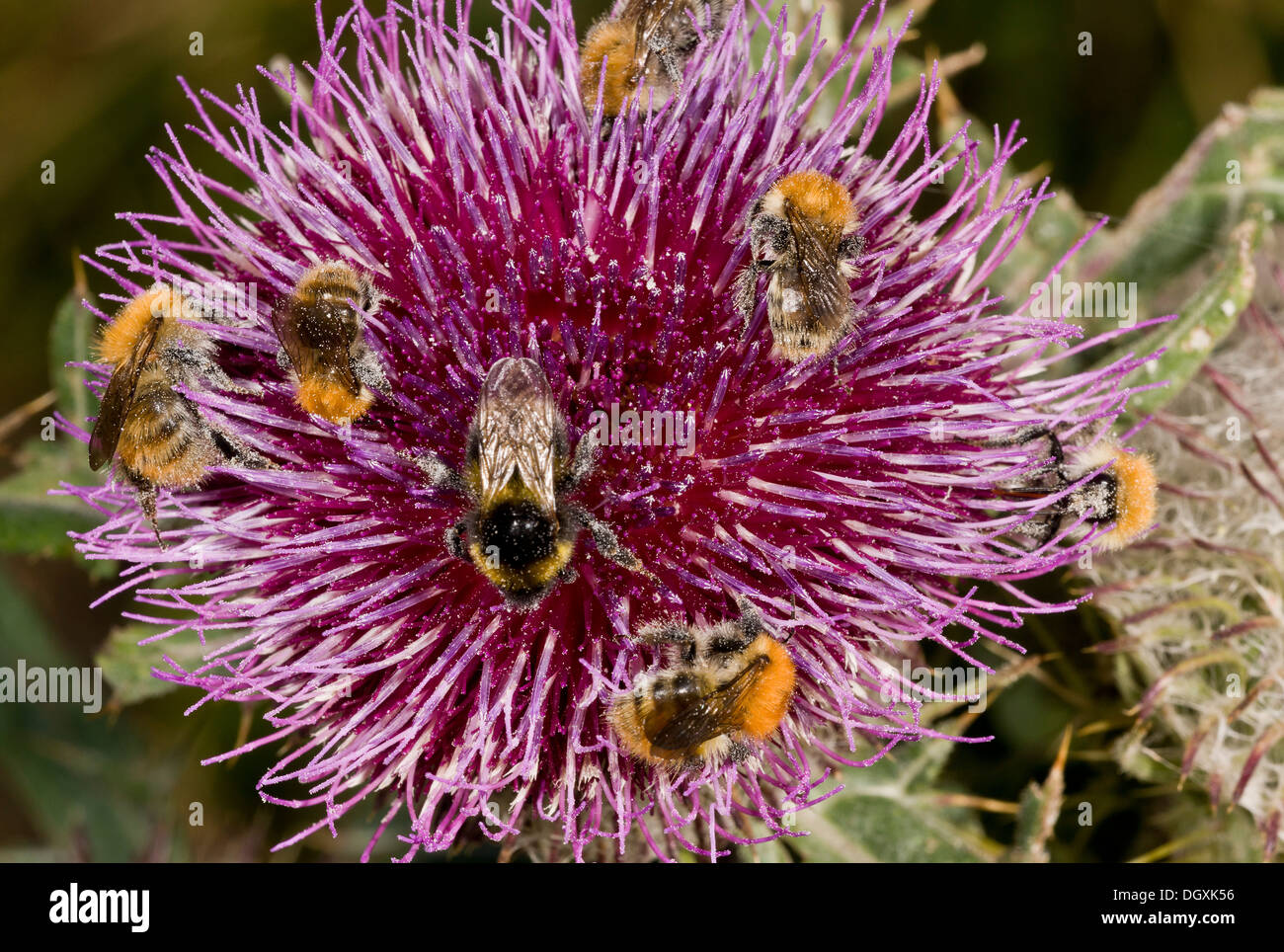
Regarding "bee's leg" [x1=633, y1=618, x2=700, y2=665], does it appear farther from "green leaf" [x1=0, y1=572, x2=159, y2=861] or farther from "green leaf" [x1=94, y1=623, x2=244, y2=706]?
"green leaf" [x1=0, y1=572, x2=159, y2=861]

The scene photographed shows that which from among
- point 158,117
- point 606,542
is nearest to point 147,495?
point 606,542

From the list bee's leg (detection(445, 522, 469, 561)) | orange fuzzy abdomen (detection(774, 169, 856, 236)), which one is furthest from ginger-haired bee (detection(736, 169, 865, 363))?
bee's leg (detection(445, 522, 469, 561))

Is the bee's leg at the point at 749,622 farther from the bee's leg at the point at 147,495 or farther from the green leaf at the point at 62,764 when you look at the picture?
the green leaf at the point at 62,764

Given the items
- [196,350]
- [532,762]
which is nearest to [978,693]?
[532,762]

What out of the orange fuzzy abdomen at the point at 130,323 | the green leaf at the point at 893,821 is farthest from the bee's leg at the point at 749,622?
the orange fuzzy abdomen at the point at 130,323

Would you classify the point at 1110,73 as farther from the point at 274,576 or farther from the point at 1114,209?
the point at 274,576
